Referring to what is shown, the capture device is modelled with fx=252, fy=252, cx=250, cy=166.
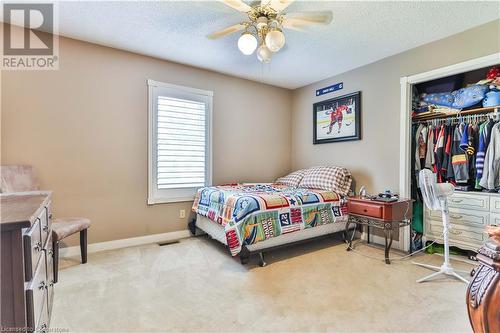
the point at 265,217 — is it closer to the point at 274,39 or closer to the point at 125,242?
the point at 274,39

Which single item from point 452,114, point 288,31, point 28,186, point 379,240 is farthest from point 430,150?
point 28,186

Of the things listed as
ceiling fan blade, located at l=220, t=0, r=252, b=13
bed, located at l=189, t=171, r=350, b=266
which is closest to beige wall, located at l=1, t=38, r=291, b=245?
bed, located at l=189, t=171, r=350, b=266

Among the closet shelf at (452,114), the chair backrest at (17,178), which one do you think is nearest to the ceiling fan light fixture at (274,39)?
the closet shelf at (452,114)

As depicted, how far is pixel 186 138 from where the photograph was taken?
3.66 meters

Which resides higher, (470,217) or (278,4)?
(278,4)

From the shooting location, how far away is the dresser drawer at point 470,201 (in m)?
2.78

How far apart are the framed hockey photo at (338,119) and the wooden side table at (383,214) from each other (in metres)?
1.09

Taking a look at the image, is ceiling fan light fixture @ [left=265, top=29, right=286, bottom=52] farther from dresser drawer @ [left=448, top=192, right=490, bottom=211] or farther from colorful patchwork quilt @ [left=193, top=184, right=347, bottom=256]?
dresser drawer @ [left=448, top=192, right=490, bottom=211]

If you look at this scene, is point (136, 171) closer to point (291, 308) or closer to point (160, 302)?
point (160, 302)

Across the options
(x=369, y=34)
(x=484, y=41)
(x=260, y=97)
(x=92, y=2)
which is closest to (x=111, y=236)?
(x=92, y=2)

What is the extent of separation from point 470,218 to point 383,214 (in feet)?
3.46

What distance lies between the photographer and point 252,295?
6.74ft

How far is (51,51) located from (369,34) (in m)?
3.52

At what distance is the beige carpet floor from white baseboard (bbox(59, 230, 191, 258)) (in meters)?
0.15
